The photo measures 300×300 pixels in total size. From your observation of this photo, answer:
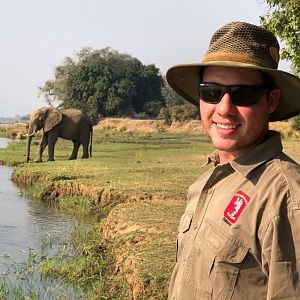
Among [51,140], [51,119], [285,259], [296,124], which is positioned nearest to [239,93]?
[285,259]

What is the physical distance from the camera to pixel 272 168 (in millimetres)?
1953

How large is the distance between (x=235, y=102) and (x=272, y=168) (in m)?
0.32

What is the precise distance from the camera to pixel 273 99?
2.22 m

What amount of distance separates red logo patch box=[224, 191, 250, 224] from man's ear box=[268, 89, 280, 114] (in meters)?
0.44

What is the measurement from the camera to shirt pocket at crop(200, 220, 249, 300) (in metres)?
1.91

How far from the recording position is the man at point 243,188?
181 cm

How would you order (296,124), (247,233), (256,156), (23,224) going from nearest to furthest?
(247,233) → (256,156) → (23,224) → (296,124)

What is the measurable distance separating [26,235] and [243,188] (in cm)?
828

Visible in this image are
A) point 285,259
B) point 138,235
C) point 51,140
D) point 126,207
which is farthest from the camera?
point 51,140

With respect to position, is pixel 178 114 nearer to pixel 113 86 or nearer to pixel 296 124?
pixel 113 86

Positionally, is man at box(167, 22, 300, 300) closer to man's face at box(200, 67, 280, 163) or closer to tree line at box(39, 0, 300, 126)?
man's face at box(200, 67, 280, 163)

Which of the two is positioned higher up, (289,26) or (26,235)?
(289,26)

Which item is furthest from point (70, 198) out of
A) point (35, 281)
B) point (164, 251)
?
point (164, 251)

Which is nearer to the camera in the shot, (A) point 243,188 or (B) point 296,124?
(A) point 243,188
